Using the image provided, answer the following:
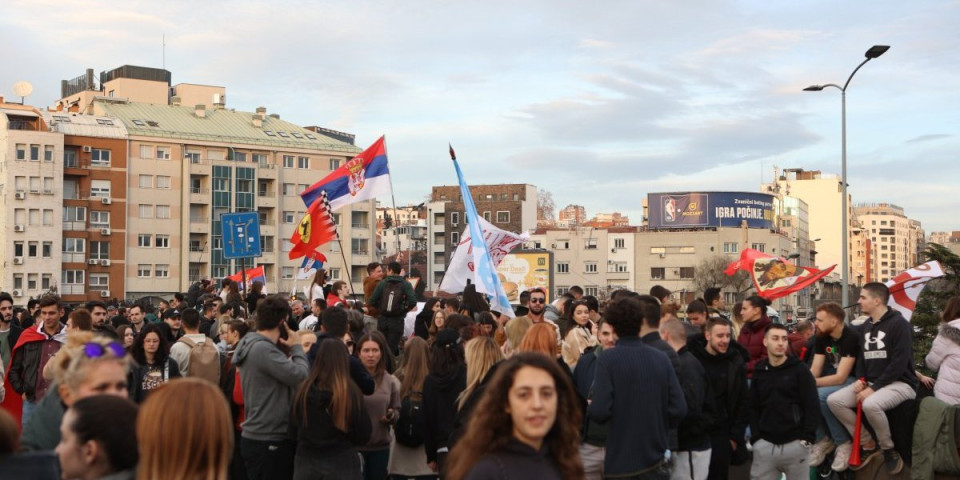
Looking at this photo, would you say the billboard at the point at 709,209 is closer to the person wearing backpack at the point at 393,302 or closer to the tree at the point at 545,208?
the tree at the point at 545,208

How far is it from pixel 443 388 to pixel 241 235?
1495 centimetres

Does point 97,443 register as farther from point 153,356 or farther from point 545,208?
point 545,208

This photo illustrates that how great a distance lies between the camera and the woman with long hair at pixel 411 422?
1046 centimetres

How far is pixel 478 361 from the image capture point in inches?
358

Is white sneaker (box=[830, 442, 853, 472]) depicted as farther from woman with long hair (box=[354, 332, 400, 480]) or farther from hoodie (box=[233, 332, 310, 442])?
hoodie (box=[233, 332, 310, 442])

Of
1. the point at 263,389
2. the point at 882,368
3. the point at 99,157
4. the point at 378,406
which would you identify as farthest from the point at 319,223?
the point at 99,157

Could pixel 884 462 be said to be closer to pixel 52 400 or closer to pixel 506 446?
pixel 506 446

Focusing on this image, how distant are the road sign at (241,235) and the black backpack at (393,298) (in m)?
8.45

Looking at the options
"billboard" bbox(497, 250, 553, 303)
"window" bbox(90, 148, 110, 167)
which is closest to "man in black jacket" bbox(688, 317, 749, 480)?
"billboard" bbox(497, 250, 553, 303)

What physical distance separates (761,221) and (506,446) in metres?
131

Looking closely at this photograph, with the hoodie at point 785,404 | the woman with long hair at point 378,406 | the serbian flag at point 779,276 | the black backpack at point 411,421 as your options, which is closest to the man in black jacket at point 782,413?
the hoodie at point 785,404

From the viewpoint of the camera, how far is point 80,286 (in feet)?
289

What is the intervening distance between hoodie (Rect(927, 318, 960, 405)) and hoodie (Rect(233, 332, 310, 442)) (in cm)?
641

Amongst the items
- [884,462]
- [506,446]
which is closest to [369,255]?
[884,462]
